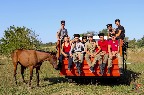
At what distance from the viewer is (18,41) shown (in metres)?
31.3

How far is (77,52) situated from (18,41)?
2068cm

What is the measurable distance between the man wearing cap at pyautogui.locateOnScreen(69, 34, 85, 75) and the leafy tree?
1873cm

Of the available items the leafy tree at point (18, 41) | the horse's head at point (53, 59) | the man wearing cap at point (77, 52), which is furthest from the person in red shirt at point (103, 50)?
the leafy tree at point (18, 41)

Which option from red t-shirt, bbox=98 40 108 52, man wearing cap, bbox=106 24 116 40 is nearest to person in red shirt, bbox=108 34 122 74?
red t-shirt, bbox=98 40 108 52

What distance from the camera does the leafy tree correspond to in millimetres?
30578

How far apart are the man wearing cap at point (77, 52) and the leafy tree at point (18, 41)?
61.4 ft

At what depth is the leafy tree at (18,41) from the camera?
30578 mm

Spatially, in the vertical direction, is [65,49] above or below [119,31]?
→ below

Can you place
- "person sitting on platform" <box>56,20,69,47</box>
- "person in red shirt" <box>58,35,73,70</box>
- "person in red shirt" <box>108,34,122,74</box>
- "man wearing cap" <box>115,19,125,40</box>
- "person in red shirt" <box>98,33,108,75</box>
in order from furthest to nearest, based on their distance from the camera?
"person sitting on platform" <box>56,20,69,47</box> → "man wearing cap" <box>115,19,125,40</box> → "person in red shirt" <box>58,35,73,70</box> → "person in red shirt" <box>98,33,108,75</box> → "person in red shirt" <box>108,34,122,74</box>

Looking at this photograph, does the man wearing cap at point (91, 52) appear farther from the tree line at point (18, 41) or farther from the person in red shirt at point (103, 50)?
the tree line at point (18, 41)

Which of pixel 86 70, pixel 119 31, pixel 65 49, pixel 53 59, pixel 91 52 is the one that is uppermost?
pixel 119 31

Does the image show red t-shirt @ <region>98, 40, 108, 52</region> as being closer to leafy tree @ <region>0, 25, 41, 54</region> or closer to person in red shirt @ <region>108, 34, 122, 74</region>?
person in red shirt @ <region>108, 34, 122, 74</region>

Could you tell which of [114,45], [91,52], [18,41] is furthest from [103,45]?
[18,41]

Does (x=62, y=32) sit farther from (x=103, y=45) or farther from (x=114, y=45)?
(x=114, y=45)
